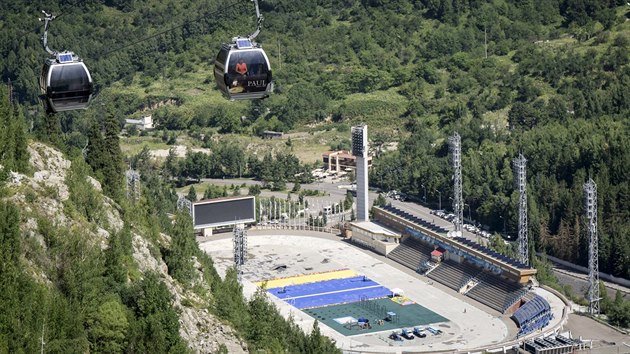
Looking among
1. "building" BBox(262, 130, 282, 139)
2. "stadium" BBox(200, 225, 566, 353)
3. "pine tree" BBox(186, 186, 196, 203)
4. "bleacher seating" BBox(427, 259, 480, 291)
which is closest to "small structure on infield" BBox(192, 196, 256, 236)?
"stadium" BBox(200, 225, 566, 353)

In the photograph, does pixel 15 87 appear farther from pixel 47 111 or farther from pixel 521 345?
pixel 47 111

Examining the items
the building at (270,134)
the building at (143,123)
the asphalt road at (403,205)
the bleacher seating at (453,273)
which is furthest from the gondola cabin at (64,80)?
the building at (143,123)

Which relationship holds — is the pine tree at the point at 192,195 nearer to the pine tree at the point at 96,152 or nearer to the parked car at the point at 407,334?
the parked car at the point at 407,334

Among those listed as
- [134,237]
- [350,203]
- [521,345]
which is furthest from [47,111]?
[350,203]

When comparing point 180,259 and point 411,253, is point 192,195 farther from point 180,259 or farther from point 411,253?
point 180,259

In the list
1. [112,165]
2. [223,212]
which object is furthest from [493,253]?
[112,165]

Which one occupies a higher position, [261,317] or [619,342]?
[261,317]
